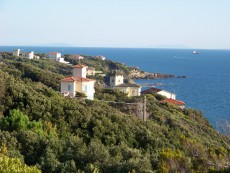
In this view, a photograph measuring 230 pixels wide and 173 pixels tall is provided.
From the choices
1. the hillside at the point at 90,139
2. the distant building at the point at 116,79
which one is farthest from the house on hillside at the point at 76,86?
the distant building at the point at 116,79

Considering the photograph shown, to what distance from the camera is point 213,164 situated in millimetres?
11141

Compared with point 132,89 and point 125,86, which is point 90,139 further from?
point 125,86

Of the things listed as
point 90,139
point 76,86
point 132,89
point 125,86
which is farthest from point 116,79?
point 90,139

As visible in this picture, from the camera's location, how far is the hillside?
12.1 meters

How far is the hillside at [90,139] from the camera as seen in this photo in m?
12.1

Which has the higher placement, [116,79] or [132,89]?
[116,79]

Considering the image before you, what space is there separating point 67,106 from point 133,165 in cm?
1082

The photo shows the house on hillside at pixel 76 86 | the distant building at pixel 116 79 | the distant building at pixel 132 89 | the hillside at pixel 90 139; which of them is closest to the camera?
the hillside at pixel 90 139

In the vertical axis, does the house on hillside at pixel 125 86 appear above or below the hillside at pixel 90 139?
below

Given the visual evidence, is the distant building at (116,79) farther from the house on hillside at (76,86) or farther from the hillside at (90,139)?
the hillside at (90,139)

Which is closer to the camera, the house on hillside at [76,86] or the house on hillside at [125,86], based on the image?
the house on hillside at [76,86]

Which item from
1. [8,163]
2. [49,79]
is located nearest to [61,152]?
[8,163]

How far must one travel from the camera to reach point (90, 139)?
1898cm

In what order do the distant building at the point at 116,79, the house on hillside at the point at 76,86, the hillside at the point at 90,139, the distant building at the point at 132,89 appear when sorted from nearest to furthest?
1. the hillside at the point at 90,139
2. the house on hillside at the point at 76,86
3. the distant building at the point at 132,89
4. the distant building at the point at 116,79
